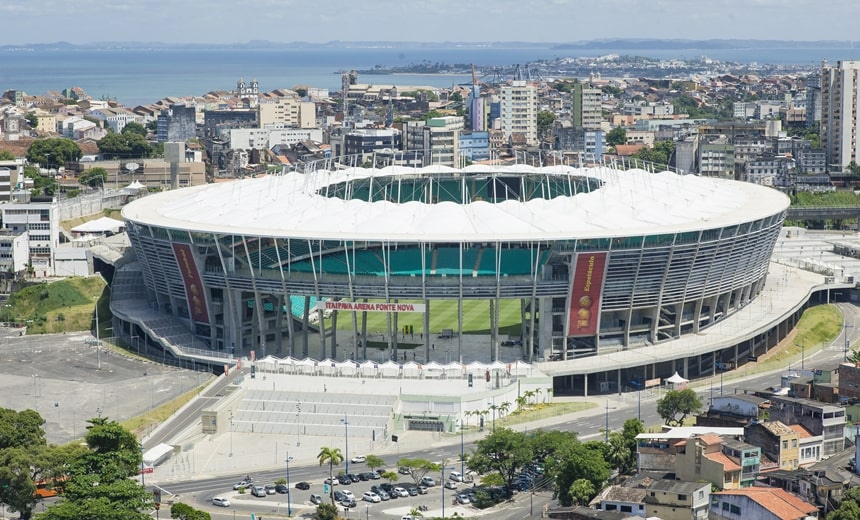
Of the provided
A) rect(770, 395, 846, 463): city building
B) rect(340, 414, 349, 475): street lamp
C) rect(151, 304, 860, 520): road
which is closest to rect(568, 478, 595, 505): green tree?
rect(151, 304, 860, 520): road

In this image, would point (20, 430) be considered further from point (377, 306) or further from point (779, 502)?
point (779, 502)

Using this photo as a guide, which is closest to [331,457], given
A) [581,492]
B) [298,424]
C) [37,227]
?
[298,424]

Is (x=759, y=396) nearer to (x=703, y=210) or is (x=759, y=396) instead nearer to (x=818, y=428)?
(x=818, y=428)

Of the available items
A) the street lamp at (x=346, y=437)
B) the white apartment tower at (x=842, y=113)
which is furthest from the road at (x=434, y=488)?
the white apartment tower at (x=842, y=113)

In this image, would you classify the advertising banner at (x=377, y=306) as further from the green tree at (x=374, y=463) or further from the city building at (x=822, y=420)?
the city building at (x=822, y=420)

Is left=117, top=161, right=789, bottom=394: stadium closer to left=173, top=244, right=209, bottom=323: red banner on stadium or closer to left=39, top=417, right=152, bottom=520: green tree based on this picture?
left=173, top=244, right=209, bottom=323: red banner on stadium

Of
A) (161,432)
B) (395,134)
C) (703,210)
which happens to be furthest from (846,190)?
(161,432)
